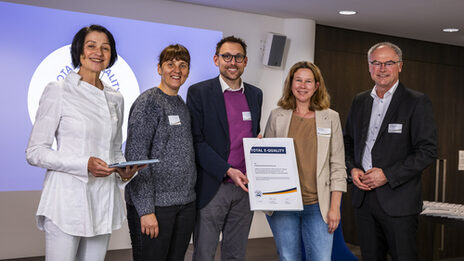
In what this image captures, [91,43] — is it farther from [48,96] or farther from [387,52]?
[387,52]

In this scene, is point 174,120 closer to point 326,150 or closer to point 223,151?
point 223,151

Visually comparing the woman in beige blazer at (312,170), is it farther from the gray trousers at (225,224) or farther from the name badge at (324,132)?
the gray trousers at (225,224)

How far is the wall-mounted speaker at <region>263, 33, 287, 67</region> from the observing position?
636 centimetres

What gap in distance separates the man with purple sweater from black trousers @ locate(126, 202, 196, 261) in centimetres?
17

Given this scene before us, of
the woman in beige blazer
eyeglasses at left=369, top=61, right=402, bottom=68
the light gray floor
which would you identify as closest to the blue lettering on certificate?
the woman in beige blazer

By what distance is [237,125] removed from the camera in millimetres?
2863

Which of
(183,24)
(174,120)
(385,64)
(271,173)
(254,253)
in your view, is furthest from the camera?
(183,24)

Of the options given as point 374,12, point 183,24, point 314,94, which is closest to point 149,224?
point 314,94

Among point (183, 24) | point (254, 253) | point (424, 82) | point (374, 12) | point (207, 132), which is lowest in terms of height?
point (254, 253)

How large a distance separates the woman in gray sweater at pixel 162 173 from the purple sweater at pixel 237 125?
0.27 meters

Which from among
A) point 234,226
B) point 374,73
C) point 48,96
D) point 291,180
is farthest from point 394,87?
point 48,96

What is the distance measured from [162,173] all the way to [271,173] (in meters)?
0.60

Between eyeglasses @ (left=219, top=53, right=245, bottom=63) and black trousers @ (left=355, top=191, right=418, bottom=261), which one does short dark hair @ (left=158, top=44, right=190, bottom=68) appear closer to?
eyeglasses @ (left=219, top=53, right=245, bottom=63)

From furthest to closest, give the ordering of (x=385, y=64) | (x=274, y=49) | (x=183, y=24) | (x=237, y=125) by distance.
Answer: (x=274, y=49) → (x=183, y=24) → (x=385, y=64) → (x=237, y=125)
